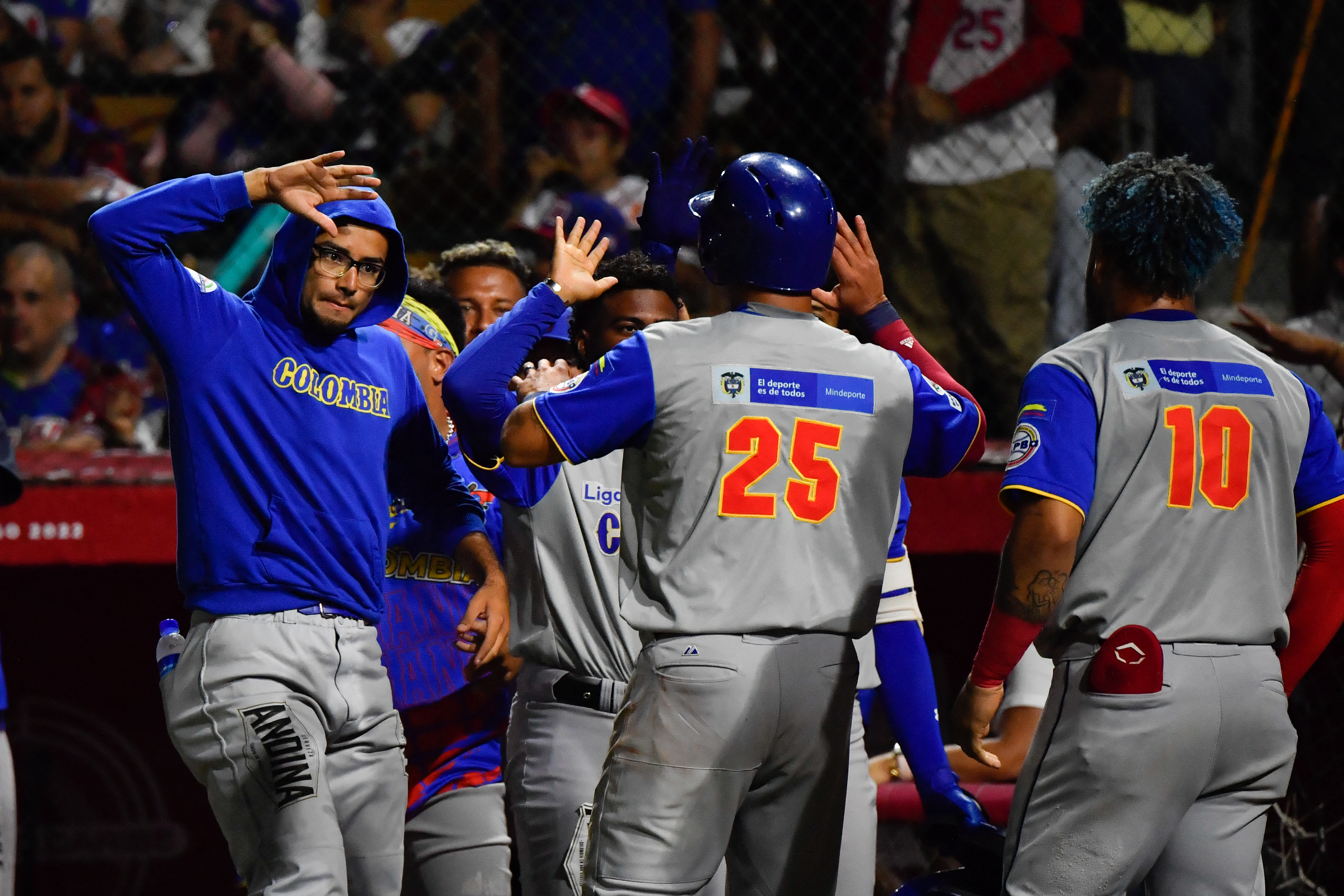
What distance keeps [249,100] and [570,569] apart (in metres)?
3.09

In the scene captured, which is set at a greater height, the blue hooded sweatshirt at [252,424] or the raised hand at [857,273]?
the raised hand at [857,273]

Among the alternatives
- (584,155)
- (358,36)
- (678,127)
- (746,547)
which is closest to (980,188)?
(678,127)

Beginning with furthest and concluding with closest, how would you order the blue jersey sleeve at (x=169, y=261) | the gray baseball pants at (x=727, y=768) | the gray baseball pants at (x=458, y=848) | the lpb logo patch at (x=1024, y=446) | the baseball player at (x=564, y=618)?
the gray baseball pants at (x=458, y=848) < the baseball player at (x=564, y=618) < the blue jersey sleeve at (x=169, y=261) < the lpb logo patch at (x=1024, y=446) < the gray baseball pants at (x=727, y=768)

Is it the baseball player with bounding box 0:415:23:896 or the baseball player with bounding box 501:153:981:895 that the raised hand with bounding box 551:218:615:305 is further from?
the baseball player with bounding box 0:415:23:896

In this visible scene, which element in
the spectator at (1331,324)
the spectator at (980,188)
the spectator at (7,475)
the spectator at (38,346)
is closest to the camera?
the spectator at (7,475)

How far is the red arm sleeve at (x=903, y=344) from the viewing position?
2.43 meters

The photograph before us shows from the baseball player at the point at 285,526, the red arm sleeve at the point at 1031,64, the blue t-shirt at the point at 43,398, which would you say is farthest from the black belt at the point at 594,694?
the red arm sleeve at the point at 1031,64

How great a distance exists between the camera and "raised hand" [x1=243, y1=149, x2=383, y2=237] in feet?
8.24

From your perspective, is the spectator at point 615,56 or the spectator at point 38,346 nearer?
the spectator at point 38,346

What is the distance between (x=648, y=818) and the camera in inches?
83.4

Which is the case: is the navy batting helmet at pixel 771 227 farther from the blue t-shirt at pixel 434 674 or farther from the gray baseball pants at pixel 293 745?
the blue t-shirt at pixel 434 674

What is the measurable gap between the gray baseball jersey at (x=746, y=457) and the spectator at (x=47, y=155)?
341cm

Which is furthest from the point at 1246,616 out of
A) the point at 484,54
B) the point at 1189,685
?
the point at 484,54

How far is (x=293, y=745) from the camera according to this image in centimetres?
237
